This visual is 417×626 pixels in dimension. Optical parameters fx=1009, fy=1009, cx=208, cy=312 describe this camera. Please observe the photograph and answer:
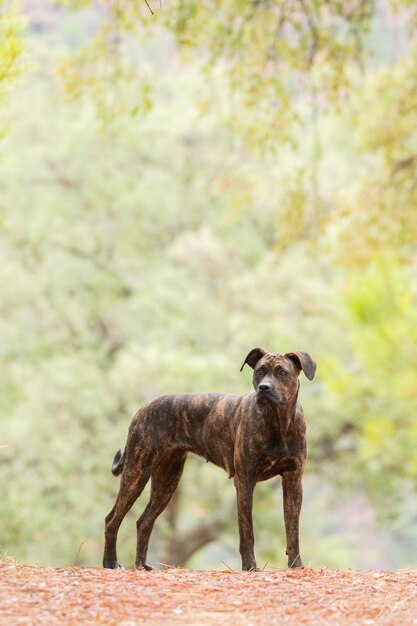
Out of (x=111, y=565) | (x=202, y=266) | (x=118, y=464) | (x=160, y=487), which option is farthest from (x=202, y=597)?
(x=202, y=266)

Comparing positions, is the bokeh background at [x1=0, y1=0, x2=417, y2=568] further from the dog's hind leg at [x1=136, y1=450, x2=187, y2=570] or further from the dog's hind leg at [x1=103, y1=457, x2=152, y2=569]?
the dog's hind leg at [x1=103, y1=457, x2=152, y2=569]

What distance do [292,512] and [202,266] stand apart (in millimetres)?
17416

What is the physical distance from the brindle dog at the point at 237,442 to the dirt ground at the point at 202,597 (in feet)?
2.05

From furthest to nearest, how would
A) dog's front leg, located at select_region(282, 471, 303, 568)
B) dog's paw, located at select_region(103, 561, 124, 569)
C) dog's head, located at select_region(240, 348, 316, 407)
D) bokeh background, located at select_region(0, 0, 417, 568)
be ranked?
bokeh background, located at select_region(0, 0, 417, 568)
dog's paw, located at select_region(103, 561, 124, 569)
dog's front leg, located at select_region(282, 471, 303, 568)
dog's head, located at select_region(240, 348, 316, 407)

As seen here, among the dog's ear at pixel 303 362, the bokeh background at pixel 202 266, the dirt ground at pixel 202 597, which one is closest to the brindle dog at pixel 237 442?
the dog's ear at pixel 303 362

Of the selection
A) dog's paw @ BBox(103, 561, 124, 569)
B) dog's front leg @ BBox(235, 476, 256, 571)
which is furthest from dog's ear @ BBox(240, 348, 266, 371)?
dog's paw @ BBox(103, 561, 124, 569)

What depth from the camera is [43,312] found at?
23.7 metres

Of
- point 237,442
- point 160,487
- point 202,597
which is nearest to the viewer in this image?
point 202,597

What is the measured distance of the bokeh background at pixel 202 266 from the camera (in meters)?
12.1

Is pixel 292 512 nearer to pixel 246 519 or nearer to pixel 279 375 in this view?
pixel 246 519

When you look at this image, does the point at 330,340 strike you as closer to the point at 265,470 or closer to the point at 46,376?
the point at 46,376

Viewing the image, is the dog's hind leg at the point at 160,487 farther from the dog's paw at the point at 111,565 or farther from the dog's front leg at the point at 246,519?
the dog's front leg at the point at 246,519

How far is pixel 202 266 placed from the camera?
23469 millimetres

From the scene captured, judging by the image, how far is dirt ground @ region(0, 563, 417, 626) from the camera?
4.36 metres
